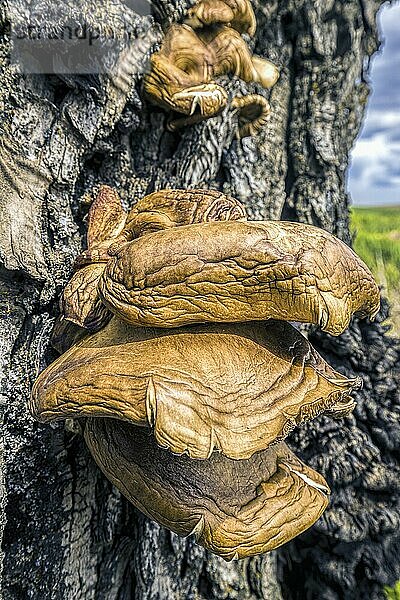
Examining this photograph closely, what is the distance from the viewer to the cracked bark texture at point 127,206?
A: 5.07 feet

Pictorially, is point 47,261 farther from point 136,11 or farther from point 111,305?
point 136,11

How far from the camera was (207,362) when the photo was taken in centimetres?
114

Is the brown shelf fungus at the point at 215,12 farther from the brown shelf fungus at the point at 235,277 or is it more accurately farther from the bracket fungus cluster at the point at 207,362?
the brown shelf fungus at the point at 235,277

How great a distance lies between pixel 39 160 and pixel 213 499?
1042mm

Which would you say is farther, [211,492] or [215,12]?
[215,12]

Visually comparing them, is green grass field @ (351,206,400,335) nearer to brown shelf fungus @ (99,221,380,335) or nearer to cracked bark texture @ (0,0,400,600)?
cracked bark texture @ (0,0,400,600)

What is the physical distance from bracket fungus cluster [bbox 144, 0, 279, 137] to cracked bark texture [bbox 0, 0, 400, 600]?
0.19 feet

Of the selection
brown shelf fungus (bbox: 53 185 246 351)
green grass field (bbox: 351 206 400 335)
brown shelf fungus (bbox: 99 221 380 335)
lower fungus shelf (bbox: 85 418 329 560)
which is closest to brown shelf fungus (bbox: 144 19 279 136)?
brown shelf fungus (bbox: 53 185 246 351)

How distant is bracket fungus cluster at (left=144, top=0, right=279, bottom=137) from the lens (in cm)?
168

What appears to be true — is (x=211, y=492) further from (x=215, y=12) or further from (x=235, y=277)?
(x=215, y=12)

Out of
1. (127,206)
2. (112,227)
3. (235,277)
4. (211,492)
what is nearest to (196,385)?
(235,277)

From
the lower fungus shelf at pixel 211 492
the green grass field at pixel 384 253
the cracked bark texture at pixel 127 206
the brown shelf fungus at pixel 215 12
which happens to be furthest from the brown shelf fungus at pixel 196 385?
the green grass field at pixel 384 253

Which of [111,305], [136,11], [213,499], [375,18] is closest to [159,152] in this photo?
[136,11]

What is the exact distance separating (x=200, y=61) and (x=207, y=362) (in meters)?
1.08
